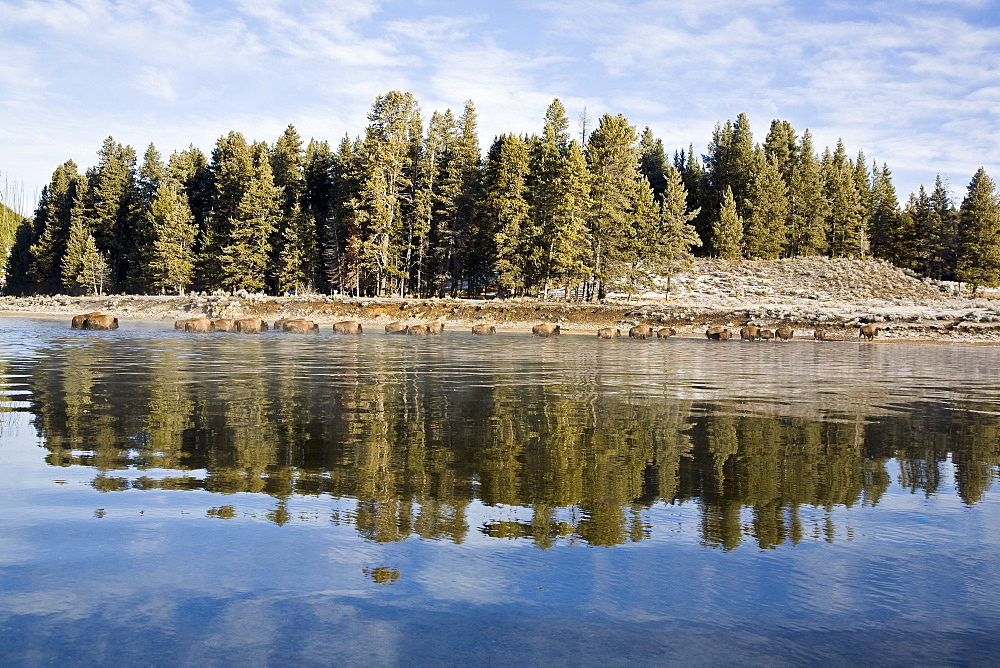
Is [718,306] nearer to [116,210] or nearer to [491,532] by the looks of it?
[491,532]

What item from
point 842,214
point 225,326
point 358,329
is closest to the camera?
point 225,326

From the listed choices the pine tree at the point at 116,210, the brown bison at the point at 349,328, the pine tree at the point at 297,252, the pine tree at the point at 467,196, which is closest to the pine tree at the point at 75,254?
the pine tree at the point at 116,210

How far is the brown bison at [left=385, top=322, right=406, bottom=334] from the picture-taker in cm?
4993

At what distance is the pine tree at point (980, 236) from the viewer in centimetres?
7825

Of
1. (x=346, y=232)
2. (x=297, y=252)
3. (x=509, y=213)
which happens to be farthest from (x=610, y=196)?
(x=297, y=252)

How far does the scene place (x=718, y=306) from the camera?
56.4 m

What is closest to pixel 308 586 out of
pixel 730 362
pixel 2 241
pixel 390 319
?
pixel 730 362

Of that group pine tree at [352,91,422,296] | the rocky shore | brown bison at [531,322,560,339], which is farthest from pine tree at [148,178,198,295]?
brown bison at [531,322,560,339]

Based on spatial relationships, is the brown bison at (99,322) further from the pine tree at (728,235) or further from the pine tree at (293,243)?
the pine tree at (728,235)

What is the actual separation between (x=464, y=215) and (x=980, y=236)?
55.0 m

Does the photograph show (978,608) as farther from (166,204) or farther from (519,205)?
(166,204)

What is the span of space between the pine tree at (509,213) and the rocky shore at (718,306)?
4008 millimetres

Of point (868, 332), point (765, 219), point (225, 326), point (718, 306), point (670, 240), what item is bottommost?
point (225, 326)

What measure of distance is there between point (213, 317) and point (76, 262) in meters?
40.9
